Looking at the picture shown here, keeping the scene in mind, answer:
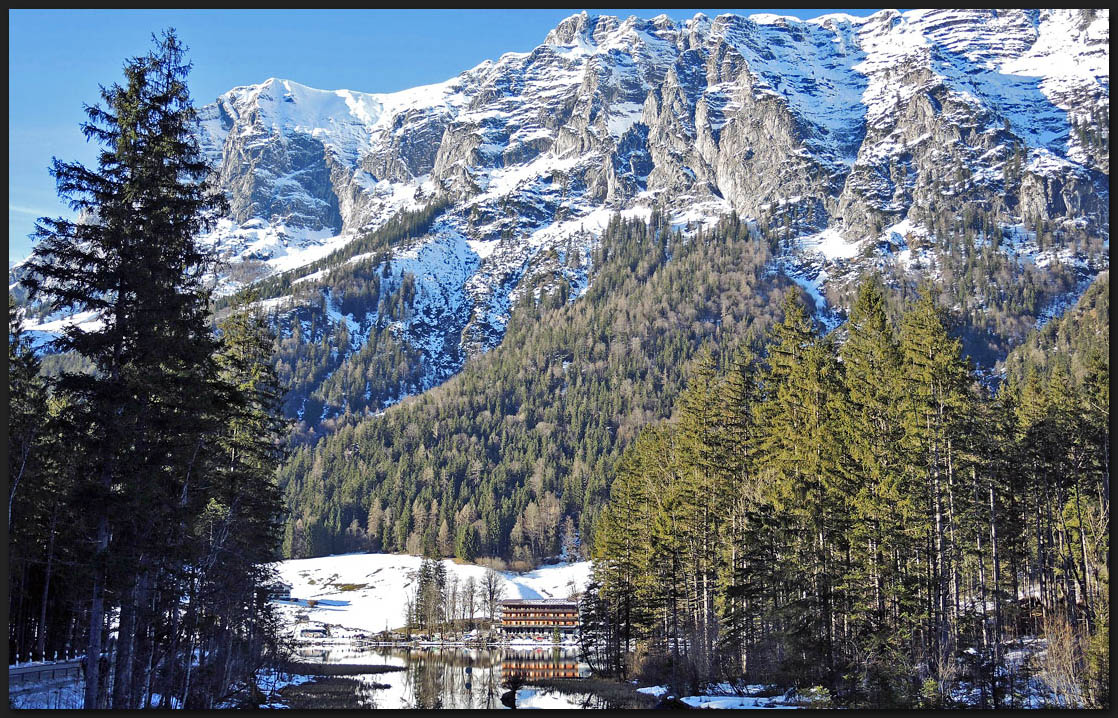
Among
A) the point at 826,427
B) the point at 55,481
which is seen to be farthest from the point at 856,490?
the point at 55,481

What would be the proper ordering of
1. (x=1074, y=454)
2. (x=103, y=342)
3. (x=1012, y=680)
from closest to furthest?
(x=103, y=342) → (x=1012, y=680) → (x=1074, y=454)

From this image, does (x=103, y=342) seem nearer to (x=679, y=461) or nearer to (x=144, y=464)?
(x=144, y=464)

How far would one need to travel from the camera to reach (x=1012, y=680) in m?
24.6

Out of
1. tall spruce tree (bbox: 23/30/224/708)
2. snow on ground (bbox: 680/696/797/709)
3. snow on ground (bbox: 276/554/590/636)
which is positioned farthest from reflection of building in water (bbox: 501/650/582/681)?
tall spruce tree (bbox: 23/30/224/708)

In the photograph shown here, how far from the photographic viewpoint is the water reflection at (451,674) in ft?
148

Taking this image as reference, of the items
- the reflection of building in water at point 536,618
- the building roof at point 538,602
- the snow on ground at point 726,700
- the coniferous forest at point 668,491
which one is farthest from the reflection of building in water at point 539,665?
the snow on ground at point 726,700

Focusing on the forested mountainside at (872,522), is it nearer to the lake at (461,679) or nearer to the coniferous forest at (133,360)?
the lake at (461,679)

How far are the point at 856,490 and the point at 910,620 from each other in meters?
5.43

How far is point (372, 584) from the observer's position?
144 meters

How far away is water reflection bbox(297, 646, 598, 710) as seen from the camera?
45.1 m

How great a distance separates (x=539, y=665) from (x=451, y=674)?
45.6 feet

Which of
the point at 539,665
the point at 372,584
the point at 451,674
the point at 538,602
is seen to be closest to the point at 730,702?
the point at 451,674

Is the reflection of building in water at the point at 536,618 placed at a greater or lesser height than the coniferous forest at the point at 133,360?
lesser

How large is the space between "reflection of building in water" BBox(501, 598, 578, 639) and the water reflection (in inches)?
889
